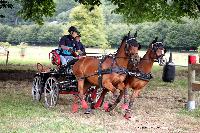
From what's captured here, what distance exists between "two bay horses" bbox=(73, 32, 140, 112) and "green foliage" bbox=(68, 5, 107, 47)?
46.8 metres

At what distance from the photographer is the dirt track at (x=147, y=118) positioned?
1067 cm

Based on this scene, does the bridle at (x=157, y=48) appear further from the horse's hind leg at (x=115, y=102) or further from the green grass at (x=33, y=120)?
the green grass at (x=33, y=120)

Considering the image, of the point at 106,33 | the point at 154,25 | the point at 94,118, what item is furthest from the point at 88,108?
the point at 106,33

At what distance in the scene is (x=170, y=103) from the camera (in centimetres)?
1542

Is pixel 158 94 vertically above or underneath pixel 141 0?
underneath

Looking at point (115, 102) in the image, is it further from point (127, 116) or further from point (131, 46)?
point (131, 46)

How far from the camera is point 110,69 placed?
12078 mm

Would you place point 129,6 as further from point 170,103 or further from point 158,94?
point 170,103

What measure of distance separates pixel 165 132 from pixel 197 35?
147 ft

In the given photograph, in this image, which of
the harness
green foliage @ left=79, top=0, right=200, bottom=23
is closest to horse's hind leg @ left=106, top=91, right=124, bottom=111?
the harness

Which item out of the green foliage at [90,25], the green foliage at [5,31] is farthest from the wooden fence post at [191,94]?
the green foliage at [5,31]

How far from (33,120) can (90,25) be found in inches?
1964

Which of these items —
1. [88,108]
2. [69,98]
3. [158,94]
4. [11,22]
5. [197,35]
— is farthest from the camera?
[11,22]

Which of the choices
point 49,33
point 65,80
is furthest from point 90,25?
point 65,80
